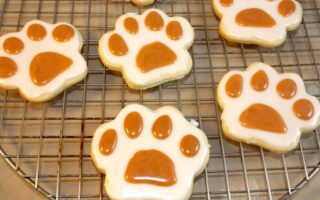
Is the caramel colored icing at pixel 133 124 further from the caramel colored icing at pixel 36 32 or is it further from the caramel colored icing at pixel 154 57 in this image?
the caramel colored icing at pixel 36 32

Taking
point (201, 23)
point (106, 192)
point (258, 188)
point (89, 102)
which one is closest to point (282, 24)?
point (201, 23)

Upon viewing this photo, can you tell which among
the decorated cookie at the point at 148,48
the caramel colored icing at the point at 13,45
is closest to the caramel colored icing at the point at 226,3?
the decorated cookie at the point at 148,48

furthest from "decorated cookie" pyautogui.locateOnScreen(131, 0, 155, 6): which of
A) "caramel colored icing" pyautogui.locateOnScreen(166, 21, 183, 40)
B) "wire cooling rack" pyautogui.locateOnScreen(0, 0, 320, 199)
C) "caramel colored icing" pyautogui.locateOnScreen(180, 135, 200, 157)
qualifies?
"caramel colored icing" pyautogui.locateOnScreen(180, 135, 200, 157)

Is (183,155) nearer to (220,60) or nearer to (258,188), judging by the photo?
(258,188)

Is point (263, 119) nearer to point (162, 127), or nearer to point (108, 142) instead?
point (162, 127)

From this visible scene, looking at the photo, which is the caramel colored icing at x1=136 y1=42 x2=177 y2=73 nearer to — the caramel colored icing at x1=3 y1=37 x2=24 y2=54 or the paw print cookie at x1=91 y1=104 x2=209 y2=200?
the paw print cookie at x1=91 y1=104 x2=209 y2=200
